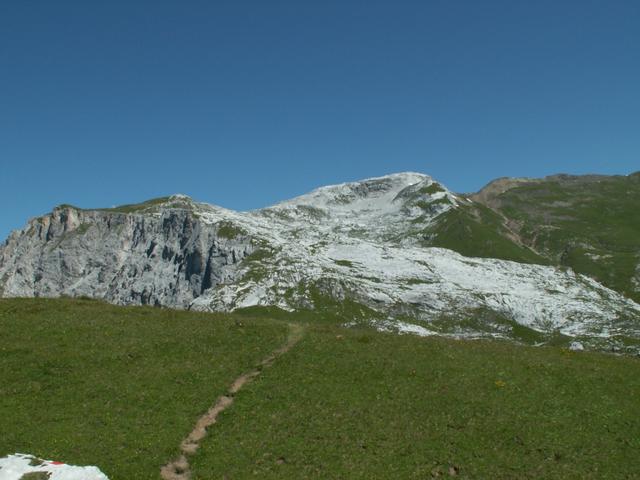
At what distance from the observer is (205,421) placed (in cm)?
3497

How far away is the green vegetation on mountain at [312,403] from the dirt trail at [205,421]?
1.71 feet

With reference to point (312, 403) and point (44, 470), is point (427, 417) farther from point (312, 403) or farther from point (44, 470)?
point (44, 470)

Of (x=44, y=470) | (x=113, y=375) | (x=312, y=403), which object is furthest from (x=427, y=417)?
(x=44, y=470)

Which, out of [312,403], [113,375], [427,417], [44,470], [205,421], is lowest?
[44,470]

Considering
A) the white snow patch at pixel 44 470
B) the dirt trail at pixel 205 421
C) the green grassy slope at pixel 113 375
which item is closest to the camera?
the white snow patch at pixel 44 470

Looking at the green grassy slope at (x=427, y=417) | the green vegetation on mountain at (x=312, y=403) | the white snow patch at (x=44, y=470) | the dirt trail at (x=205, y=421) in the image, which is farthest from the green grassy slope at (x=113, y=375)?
the white snow patch at (x=44, y=470)

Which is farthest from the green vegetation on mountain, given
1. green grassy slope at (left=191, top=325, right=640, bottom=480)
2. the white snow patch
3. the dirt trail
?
the white snow patch

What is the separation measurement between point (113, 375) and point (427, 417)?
21936mm

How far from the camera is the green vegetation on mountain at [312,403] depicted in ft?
102

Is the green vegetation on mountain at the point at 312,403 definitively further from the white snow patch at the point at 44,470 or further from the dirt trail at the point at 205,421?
the white snow patch at the point at 44,470

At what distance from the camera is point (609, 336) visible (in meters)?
197

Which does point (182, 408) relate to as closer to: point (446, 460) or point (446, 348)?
point (446, 460)

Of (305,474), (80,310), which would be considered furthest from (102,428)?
(80,310)

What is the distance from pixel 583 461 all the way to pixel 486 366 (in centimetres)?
1219
